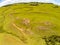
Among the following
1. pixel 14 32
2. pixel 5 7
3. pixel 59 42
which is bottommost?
pixel 59 42

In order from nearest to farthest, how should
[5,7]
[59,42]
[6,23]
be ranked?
[59,42], [6,23], [5,7]

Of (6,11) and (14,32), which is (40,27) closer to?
(14,32)

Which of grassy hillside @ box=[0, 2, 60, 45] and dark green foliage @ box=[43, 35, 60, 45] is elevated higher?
grassy hillside @ box=[0, 2, 60, 45]

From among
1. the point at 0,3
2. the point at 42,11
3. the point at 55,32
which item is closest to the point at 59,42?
the point at 55,32

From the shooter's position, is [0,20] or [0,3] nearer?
[0,20]

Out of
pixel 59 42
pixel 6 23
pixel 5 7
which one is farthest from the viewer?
pixel 5 7

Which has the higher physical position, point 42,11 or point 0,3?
point 0,3

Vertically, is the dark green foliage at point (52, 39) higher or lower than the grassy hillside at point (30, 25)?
lower

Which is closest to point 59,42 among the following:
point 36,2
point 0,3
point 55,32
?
point 55,32
